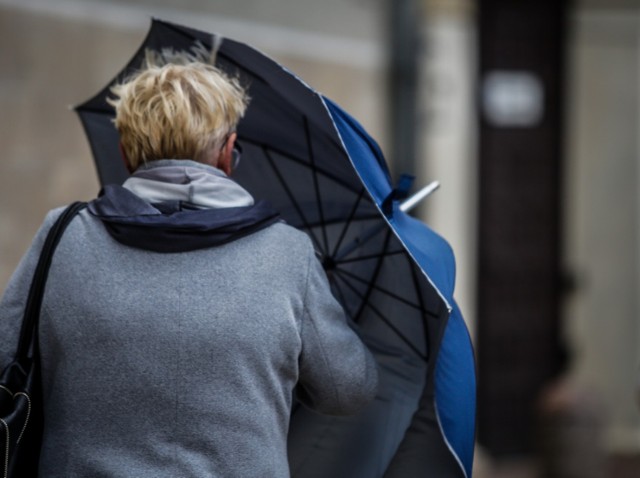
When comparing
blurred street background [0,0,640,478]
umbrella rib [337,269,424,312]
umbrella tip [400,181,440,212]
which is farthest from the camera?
Answer: blurred street background [0,0,640,478]

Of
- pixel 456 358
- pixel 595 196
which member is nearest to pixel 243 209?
pixel 456 358

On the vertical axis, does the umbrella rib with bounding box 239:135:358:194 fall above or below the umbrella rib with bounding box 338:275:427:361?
above

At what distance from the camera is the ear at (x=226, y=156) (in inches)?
107

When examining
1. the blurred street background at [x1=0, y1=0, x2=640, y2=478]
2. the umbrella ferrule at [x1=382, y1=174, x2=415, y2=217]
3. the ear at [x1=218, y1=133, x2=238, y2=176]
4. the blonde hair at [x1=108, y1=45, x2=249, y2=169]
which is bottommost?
the blurred street background at [x1=0, y1=0, x2=640, y2=478]

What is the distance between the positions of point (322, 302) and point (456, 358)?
413 millimetres

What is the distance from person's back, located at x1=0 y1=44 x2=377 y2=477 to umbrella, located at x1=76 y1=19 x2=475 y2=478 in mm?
376

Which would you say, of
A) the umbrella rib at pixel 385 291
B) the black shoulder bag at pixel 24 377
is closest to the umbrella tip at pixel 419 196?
the umbrella rib at pixel 385 291

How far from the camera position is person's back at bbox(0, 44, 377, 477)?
2.49m

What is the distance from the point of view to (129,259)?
2.54 m

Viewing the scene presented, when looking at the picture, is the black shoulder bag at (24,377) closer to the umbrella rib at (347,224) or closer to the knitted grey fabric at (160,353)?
the knitted grey fabric at (160,353)

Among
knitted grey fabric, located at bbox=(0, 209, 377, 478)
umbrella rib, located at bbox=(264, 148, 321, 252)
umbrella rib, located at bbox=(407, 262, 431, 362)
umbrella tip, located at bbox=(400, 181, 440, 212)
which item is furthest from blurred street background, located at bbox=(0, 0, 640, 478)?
knitted grey fabric, located at bbox=(0, 209, 377, 478)

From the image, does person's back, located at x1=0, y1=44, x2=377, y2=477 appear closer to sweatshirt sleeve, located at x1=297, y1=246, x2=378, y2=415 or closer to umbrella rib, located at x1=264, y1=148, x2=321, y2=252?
sweatshirt sleeve, located at x1=297, y1=246, x2=378, y2=415

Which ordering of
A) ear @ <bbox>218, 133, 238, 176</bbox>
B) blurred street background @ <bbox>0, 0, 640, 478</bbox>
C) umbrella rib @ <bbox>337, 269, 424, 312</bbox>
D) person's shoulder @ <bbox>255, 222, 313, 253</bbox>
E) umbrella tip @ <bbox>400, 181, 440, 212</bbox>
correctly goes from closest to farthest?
1. person's shoulder @ <bbox>255, 222, 313, 253</bbox>
2. ear @ <bbox>218, 133, 238, 176</bbox>
3. umbrella rib @ <bbox>337, 269, 424, 312</bbox>
4. umbrella tip @ <bbox>400, 181, 440, 212</bbox>
5. blurred street background @ <bbox>0, 0, 640, 478</bbox>

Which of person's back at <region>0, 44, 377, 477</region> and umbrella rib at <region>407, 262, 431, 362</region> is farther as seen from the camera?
umbrella rib at <region>407, 262, 431, 362</region>
